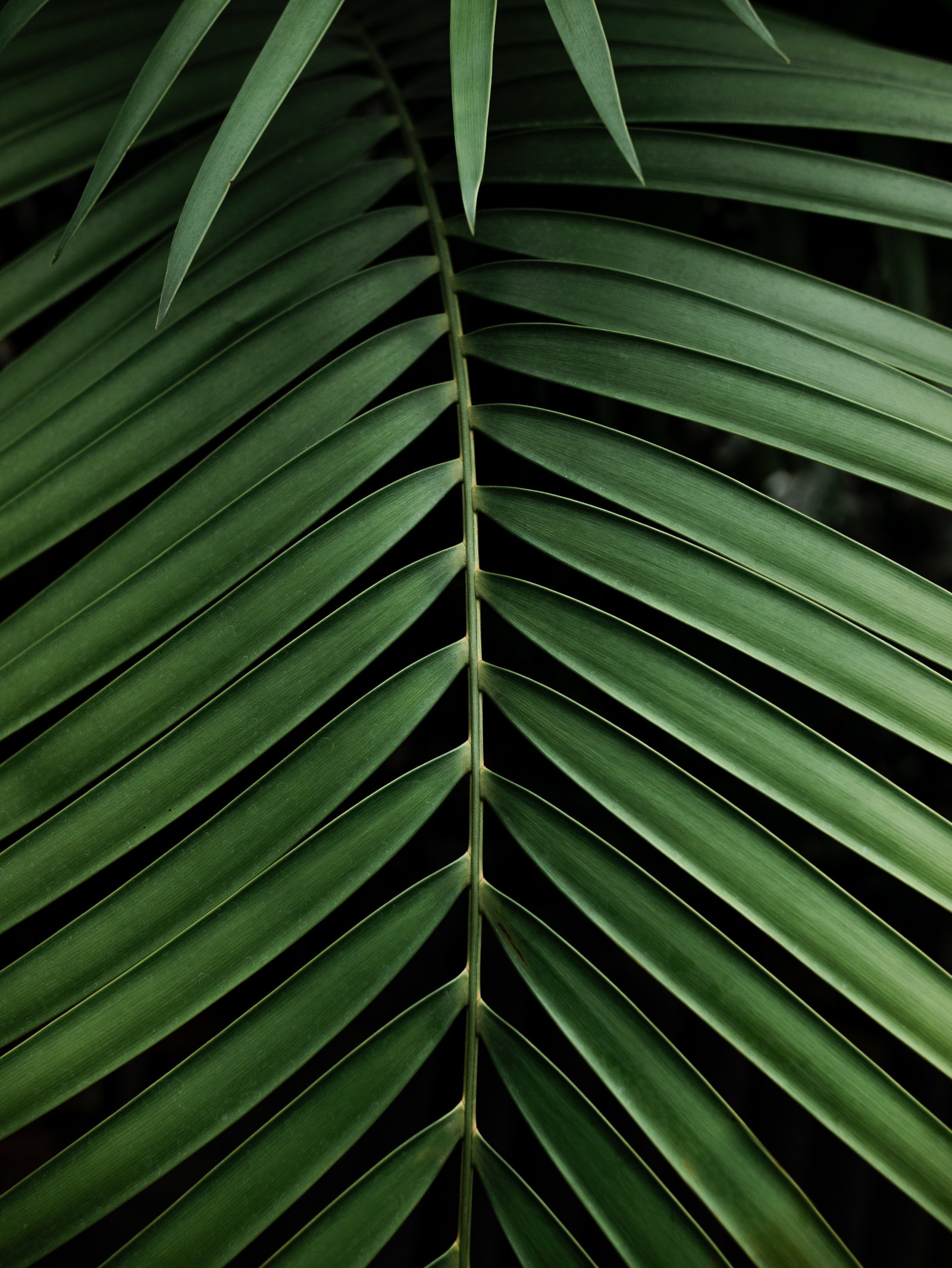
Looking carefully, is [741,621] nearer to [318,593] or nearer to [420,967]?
[318,593]

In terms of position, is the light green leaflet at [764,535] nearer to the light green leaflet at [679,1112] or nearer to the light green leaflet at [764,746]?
the light green leaflet at [764,746]

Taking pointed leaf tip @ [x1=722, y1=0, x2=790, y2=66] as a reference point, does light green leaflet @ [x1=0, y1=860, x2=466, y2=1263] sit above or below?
below

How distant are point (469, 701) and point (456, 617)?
0.40 ft

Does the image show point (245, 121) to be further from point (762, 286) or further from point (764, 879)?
point (764, 879)

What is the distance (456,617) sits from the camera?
21.6 inches

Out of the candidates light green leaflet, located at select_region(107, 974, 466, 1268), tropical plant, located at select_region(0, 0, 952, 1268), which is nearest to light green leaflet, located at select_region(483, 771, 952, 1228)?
tropical plant, located at select_region(0, 0, 952, 1268)

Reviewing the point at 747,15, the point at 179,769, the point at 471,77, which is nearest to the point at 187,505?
the point at 179,769

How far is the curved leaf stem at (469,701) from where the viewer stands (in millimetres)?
406

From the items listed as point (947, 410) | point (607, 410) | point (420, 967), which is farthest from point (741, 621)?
point (420, 967)

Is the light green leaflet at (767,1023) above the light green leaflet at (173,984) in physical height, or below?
below

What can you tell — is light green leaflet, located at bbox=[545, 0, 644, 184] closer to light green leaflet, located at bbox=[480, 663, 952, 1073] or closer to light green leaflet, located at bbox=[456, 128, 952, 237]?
light green leaflet, located at bbox=[456, 128, 952, 237]

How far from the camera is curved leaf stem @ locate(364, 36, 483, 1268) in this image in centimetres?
41

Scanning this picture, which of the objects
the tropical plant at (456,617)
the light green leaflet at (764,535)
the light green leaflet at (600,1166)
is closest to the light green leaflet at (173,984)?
the tropical plant at (456,617)

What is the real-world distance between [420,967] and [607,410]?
0.72 metres
